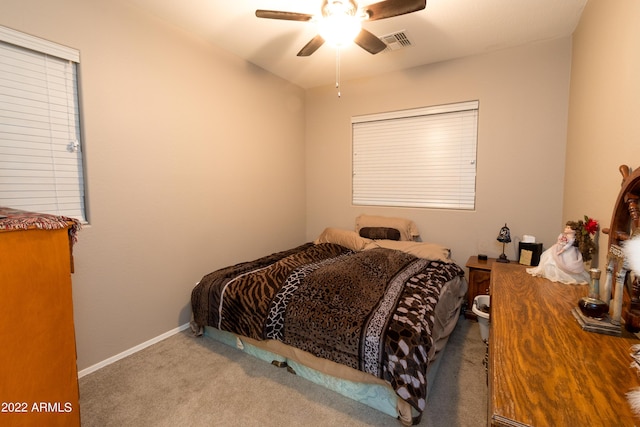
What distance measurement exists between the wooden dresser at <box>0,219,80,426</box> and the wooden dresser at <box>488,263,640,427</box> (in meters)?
1.58

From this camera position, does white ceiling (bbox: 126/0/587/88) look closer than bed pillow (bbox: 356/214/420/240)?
Yes

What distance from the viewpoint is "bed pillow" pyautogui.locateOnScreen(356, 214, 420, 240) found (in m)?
3.48

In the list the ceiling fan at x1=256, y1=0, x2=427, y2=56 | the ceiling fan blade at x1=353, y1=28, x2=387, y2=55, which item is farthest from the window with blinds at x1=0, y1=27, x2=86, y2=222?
the ceiling fan blade at x1=353, y1=28, x2=387, y2=55

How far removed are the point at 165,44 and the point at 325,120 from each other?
2145 millimetres

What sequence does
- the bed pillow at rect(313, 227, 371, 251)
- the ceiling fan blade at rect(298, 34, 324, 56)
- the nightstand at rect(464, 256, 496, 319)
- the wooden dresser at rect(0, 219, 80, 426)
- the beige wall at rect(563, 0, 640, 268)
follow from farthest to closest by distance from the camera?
the bed pillow at rect(313, 227, 371, 251), the nightstand at rect(464, 256, 496, 319), the ceiling fan blade at rect(298, 34, 324, 56), the beige wall at rect(563, 0, 640, 268), the wooden dresser at rect(0, 219, 80, 426)

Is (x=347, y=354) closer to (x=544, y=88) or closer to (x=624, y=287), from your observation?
(x=624, y=287)

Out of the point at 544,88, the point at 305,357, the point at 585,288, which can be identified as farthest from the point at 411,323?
the point at 544,88

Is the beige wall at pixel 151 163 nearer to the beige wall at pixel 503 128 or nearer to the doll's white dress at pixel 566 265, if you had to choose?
the beige wall at pixel 503 128

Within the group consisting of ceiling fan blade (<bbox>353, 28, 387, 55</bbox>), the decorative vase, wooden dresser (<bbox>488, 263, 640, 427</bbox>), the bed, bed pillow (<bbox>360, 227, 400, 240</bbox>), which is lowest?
the bed

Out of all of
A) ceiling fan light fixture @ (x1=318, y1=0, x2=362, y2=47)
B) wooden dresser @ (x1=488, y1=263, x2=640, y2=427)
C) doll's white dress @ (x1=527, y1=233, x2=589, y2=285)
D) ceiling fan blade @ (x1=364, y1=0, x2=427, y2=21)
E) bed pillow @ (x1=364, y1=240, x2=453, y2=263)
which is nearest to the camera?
wooden dresser @ (x1=488, y1=263, x2=640, y2=427)

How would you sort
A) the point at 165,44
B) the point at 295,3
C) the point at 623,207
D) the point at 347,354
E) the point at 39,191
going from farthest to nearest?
the point at 165,44 → the point at 295,3 → the point at 39,191 → the point at 347,354 → the point at 623,207

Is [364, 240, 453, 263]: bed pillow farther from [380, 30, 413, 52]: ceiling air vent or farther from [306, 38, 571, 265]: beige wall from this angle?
[380, 30, 413, 52]: ceiling air vent

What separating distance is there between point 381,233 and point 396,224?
225 millimetres

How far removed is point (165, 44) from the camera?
Answer: 99.3 inches
